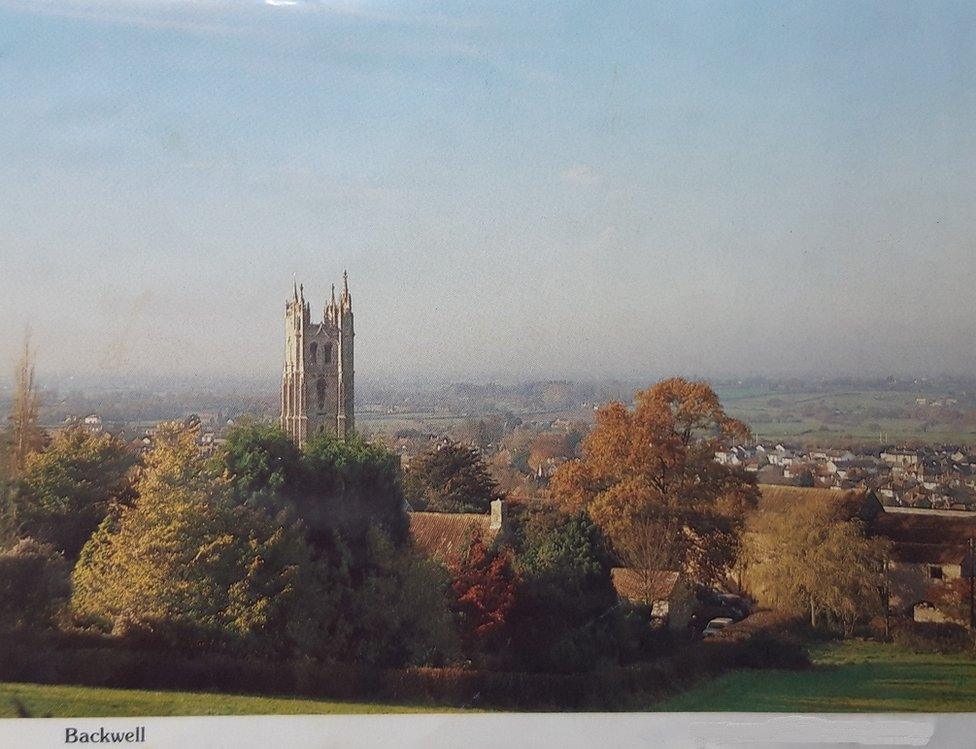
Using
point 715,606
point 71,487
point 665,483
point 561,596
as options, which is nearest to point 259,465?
point 71,487

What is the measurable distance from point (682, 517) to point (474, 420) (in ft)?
2.76

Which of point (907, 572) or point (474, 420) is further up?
point (474, 420)

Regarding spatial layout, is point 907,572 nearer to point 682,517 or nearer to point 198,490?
point 682,517

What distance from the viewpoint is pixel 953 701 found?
3.98 m

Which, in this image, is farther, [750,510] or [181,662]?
[750,510]

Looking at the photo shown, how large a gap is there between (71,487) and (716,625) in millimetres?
2361

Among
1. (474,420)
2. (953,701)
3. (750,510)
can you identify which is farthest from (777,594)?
(474,420)

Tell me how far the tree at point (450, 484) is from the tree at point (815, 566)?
100cm

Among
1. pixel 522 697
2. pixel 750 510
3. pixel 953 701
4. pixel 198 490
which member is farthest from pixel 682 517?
pixel 198 490

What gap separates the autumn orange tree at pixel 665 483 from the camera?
4.02 meters

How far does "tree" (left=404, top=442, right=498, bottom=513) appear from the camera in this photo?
13.1ft

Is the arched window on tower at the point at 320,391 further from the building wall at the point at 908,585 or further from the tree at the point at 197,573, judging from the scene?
the building wall at the point at 908,585

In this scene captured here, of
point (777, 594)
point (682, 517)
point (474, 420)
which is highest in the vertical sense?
point (474, 420)

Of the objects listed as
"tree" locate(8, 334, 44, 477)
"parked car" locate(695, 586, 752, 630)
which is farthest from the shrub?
"tree" locate(8, 334, 44, 477)
